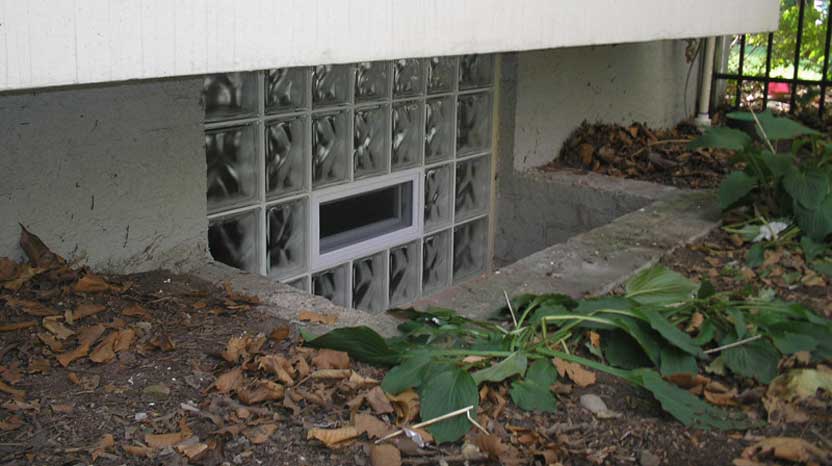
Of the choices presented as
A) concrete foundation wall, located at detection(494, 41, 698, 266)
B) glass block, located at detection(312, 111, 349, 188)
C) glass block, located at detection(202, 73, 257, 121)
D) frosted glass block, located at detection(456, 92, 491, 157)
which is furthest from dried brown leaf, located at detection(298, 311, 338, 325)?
concrete foundation wall, located at detection(494, 41, 698, 266)

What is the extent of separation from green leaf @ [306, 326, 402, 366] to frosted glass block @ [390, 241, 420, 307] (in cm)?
235

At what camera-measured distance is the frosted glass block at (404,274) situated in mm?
5445

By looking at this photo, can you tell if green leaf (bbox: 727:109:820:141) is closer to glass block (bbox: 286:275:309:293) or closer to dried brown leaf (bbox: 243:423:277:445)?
glass block (bbox: 286:275:309:293)

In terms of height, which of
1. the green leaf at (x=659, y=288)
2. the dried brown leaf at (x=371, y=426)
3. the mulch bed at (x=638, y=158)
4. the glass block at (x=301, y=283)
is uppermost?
the mulch bed at (x=638, y=158)

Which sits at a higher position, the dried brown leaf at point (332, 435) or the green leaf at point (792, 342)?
the green leaf at point (792, 342)

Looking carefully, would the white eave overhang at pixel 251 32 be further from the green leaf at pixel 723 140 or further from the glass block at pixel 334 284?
the glass block at pixel 334 284

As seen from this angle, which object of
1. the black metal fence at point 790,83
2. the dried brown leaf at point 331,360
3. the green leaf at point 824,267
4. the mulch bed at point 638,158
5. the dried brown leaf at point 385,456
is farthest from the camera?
the black metal fence at point 790,83

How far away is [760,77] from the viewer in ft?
24.1

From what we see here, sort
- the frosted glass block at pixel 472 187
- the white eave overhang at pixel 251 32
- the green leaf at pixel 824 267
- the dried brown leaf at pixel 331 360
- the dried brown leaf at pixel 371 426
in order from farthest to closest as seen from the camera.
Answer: the frosted glass block at pixel 472 187 → the green leaf at pixel 824 267 → the dried brown leaf at pixel 331 360 → the dried brown leaf at pixel 371 426 → the white eave overhang at pixel 251 32

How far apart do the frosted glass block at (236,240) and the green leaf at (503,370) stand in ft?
5.69

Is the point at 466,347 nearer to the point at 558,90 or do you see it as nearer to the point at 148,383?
the point at 148,383

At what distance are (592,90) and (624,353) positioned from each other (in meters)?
3.51

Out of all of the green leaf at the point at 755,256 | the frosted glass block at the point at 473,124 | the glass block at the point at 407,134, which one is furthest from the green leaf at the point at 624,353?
the frosted glass block at the point at 473,124

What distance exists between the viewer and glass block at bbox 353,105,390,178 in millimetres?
4957
